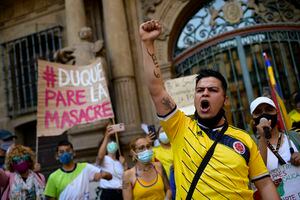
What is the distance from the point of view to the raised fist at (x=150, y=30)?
1.98m

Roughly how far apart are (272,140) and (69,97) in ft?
13.3

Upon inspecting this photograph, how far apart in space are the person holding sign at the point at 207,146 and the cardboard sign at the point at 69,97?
378cm

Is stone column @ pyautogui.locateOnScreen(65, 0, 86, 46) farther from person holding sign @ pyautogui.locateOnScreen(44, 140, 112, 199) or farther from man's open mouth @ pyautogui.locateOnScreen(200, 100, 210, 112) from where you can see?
man's open mouth @ pyautogui.locateOnScreen(200, 100, 210, 112)

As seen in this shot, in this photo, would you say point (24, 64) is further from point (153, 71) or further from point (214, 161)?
point (214, 161)

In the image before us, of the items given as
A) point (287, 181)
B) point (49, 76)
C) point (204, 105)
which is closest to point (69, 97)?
point (49, 76)

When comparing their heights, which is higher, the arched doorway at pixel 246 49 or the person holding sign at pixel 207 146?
the arched doorway at pixel 246 49

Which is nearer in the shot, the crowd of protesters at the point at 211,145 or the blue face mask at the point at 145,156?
the crowd of protesters at the point at 211,145

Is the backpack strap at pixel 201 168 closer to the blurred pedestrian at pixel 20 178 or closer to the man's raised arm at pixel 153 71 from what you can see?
the man's raised arm at pixel 153 71

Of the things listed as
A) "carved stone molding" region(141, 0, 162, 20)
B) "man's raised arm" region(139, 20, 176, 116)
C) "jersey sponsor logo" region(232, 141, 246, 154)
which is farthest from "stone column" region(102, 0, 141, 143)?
"jersey sponsor logo" region(232, 141, 246, 154)

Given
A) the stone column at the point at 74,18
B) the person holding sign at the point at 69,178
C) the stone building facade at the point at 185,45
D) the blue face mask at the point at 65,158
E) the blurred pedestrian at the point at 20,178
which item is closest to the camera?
the blurred pedestrian at the point at 20,178

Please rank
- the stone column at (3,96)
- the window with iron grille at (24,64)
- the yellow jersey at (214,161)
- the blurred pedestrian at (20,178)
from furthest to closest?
the stone column at (3,96), the window with iron grille at (24,64), the blurred pedestrian at (20,178), the yellow jersey at (214,161)

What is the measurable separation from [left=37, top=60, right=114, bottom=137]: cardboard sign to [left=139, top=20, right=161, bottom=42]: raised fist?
380cm

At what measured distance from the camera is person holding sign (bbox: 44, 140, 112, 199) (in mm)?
3934

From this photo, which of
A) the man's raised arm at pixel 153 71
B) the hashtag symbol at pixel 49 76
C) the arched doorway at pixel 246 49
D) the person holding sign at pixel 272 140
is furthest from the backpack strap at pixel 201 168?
the arched doorway at pixel 246 49
